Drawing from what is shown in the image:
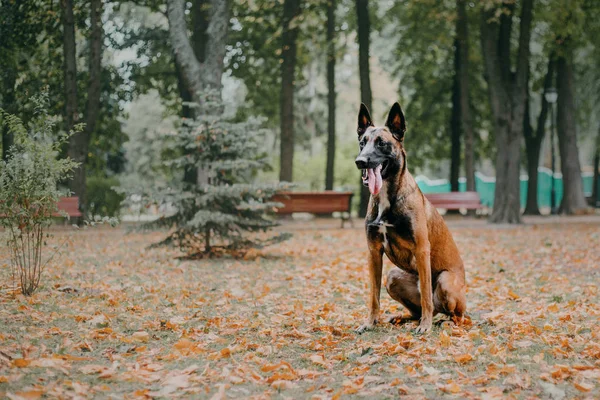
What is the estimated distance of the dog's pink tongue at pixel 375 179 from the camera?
549 cm

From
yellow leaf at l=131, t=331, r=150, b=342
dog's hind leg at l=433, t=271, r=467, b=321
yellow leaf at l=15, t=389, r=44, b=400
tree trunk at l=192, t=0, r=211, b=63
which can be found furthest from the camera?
tree trunk at l=192, t=0, r=211, b=63

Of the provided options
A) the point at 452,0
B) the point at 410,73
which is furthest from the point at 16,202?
the point at 410,73

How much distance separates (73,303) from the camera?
7457mm

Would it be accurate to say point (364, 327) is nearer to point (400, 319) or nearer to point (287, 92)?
point (400, 319)

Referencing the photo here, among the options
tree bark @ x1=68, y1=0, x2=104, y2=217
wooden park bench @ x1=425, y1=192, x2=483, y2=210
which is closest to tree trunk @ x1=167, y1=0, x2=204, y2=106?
tree bark @ x1=68, y1=0, x2=104, y2=217

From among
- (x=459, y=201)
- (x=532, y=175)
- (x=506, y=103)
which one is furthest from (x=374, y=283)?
(x=532, y=175)

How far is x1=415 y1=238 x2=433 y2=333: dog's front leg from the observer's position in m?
5.71

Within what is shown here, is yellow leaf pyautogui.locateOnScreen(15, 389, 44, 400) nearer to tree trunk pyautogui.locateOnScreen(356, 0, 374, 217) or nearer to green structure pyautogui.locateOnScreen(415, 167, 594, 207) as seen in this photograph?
tree trunk pyautogui.locateOnScreen(356, 0, 374, 217)

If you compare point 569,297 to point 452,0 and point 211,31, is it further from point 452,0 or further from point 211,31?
point 452,0

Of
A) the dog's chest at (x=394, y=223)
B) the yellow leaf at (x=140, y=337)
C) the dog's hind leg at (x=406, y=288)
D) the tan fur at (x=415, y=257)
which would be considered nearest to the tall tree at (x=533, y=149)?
the tan fur at (x=415, y=257)

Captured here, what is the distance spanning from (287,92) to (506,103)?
669 cm

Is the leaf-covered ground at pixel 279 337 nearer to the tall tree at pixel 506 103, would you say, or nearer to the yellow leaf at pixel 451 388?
the yellow leaf at pixel 451 388

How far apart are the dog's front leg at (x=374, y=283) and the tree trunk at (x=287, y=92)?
48.4 feet

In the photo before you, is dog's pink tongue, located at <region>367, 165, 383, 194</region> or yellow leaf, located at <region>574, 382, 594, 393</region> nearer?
yellow leaf, located at <region>574, 382, 594, 393</region>
